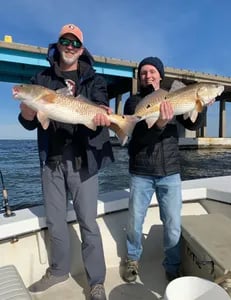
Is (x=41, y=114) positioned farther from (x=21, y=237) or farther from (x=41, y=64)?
(x=41, y=64)

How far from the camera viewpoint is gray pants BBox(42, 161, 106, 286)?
114 inches

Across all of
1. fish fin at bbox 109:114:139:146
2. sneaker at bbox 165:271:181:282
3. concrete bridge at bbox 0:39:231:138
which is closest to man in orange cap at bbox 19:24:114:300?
fish fin at bbox 109:114:139:146

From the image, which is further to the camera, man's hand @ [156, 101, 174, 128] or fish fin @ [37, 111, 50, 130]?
man's hand @ [156, 101, 174, 128]

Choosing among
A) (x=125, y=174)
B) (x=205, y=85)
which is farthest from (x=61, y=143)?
(x=125, y=174)

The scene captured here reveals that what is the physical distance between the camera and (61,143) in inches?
114

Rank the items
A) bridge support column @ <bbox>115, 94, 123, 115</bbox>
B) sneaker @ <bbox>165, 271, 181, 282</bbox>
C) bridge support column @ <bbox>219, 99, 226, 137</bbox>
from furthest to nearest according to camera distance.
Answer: bridge support column @ <bbox>219, 99, 226, 137</bbox>, bridge support column @ <bbox>115, 94, 123, 115</bbox>, sneaker @ <bbox>165, 271, 181, 282</bbox>

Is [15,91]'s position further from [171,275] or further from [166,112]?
[171,275]

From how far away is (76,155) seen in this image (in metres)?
2.90

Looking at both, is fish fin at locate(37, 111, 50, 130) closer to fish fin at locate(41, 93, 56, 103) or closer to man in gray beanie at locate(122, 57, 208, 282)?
fish fin at locate(41, 93, 56, 103)

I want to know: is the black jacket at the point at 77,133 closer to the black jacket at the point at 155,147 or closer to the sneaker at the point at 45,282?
the black jacket at the point at 155,147

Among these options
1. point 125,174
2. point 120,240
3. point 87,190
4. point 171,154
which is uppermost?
point 171,154

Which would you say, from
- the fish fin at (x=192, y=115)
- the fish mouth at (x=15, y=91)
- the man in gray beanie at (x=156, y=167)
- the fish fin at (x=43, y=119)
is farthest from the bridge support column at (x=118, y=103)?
the fish mouth at (x=15, y=91)

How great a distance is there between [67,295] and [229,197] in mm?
1941

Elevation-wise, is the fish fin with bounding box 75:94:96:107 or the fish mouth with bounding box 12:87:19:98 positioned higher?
the fish mouth with bounding box 12:87:19:98
